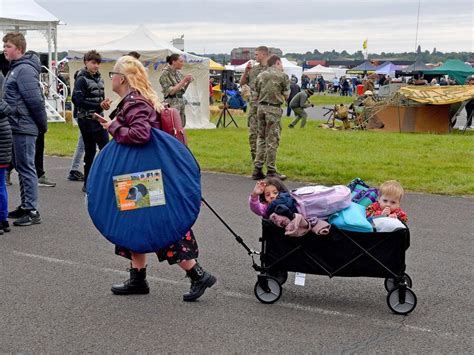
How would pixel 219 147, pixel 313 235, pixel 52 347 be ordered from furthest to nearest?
pixel 219 147
pixel 313 235
pixel 52 347

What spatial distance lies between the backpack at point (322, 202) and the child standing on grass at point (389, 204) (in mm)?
348

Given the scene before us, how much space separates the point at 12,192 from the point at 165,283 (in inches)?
199

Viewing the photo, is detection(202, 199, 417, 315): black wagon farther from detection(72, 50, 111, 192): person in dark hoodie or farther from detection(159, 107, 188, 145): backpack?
detection(72, 50, 111, 192): person in dark hoodie

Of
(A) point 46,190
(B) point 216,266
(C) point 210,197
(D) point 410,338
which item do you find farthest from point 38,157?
(D) point 410,338

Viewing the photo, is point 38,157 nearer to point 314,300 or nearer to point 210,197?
point 210,197

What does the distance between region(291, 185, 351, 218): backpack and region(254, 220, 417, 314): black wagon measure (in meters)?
0.14

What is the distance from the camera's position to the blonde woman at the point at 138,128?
517 centimetres

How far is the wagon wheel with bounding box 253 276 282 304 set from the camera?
5523 millimetres

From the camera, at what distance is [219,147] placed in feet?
53.3

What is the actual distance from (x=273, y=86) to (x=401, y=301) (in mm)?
6610

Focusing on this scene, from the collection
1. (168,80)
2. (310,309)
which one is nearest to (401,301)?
(310,309)

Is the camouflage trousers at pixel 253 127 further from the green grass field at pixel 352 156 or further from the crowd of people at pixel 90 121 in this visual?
the crowd of people at pixel 90 121

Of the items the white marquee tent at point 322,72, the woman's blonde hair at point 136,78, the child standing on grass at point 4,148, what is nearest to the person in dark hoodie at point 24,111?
the child standing on grass at point 4,148

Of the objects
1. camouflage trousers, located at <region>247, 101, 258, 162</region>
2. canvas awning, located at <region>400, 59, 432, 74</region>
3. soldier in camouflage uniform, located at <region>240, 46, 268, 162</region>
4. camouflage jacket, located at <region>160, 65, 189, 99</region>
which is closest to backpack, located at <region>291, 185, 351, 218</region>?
soldier in camouflage uniform, located at <region>240, 46, 268, 162</region>
